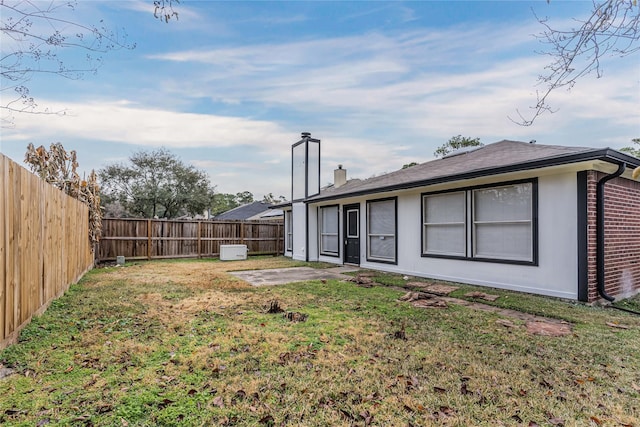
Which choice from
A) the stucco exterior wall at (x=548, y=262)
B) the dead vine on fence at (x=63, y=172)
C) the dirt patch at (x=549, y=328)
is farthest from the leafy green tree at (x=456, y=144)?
the dead vine on fence at (x=63, y=172)

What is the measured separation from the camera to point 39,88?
323 cm

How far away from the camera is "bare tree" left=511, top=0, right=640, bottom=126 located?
8.68ft

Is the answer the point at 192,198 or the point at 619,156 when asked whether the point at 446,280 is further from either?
the point at 192,198

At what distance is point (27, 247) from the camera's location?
3748 millimetres

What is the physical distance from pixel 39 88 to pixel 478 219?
23.9ft

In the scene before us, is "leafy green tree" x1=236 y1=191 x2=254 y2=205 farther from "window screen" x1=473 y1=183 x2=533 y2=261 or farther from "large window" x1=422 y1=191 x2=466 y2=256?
"window screen" x1=473 y1=183 x2=533 y2=261

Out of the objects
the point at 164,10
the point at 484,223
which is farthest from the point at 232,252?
the point at 164,10

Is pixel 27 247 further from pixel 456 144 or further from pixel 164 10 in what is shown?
pixel 456 144

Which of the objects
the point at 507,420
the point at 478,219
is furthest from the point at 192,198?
the point at 507,420

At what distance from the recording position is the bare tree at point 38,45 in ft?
8.58

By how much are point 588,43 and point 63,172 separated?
33.6 ft

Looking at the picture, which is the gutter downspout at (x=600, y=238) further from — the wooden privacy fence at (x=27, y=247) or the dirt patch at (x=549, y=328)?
the wooden privacy fence at (x=27, y=247)

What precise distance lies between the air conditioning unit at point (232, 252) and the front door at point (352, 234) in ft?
16.4

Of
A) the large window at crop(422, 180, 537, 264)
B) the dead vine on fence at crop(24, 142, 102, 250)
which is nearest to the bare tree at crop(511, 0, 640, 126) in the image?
the large window at crop(422, 180, 537, 264)
